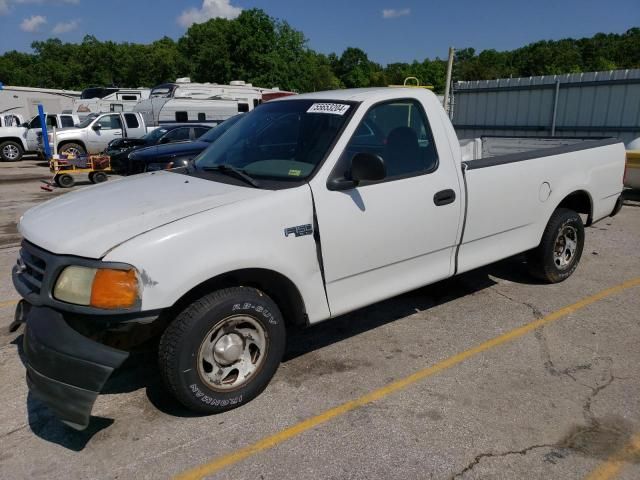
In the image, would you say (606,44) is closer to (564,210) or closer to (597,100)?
(597,100)

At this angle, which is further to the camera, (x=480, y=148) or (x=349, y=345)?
(x=480, y=148)

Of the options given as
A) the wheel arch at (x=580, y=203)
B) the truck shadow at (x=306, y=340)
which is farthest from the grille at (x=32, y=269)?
the wheel arch at (x=580, y=203)

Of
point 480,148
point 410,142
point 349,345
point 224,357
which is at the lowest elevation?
point 349,345

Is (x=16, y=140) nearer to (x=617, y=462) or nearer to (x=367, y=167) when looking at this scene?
(x=367, y=167)

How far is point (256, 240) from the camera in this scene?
296 cm

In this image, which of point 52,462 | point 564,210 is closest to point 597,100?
point 564,210

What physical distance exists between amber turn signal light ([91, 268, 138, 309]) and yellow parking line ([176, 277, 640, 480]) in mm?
932

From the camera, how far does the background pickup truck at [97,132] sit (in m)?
18.1

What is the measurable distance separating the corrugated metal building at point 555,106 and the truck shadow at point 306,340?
24.0 ft

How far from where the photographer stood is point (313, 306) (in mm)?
3301

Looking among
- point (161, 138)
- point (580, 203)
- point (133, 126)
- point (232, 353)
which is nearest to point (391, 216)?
point (232, 353)

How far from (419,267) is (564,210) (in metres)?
2.08

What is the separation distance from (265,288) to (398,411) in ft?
3.64

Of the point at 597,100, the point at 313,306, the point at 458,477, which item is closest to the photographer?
the point at 458,477
